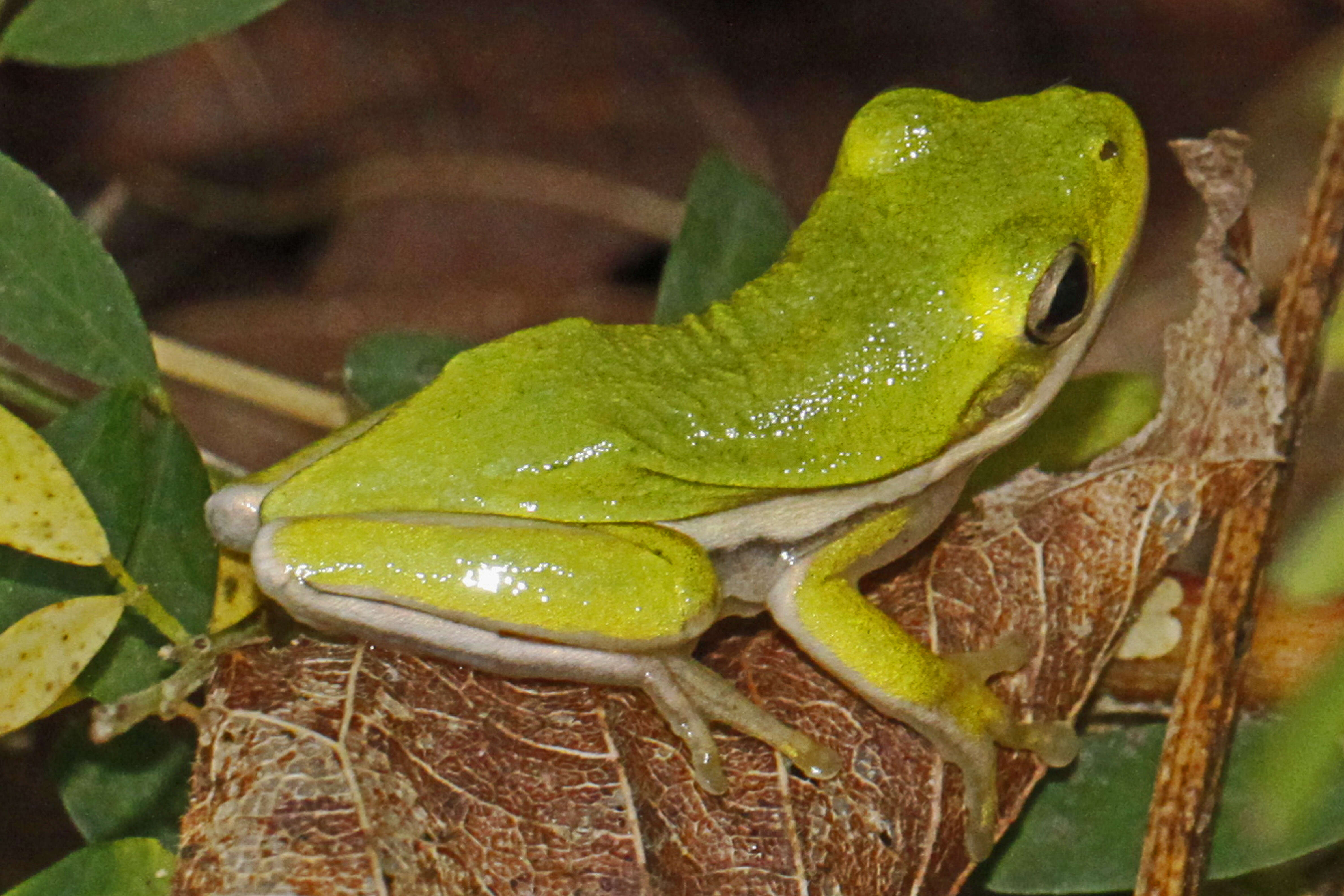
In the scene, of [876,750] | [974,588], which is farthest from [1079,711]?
[876,750]

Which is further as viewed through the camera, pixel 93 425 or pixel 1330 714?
pixel 93 425

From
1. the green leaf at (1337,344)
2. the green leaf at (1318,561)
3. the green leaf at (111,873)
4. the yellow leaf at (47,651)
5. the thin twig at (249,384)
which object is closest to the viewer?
the green leaf at (1318,561)

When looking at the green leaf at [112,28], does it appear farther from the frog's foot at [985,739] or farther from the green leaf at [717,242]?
the frog's foot at [985,739]

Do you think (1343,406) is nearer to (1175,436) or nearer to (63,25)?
(1175,436)

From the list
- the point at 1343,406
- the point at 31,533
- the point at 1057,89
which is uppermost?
the point at 1057,89

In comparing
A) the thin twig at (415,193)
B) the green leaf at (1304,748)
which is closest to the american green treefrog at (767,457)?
the green leaf at (1304,748)

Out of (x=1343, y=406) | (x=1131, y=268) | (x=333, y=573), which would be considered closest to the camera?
(x=333, y=573)

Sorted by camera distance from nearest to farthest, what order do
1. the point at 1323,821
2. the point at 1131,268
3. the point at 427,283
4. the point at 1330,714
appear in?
the point at 1330,714
the point at 1323,821
the point at 1131,268
the point at 427,283

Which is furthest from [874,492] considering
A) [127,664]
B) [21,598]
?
[21,598]
